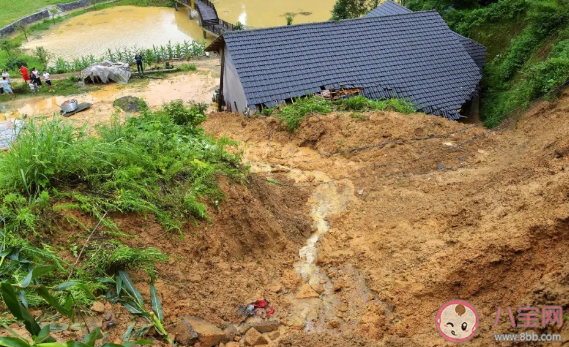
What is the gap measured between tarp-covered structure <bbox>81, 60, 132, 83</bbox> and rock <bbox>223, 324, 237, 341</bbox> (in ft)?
59.7

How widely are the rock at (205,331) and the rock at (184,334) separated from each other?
50 mm

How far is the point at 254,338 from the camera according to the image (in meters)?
4.20

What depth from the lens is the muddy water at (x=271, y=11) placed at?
1181 inches

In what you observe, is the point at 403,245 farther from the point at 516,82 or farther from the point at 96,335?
the point at 516,82

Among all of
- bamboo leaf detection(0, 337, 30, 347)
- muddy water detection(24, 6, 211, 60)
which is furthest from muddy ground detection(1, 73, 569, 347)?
muddy water detection(24, 6, 211, 60)

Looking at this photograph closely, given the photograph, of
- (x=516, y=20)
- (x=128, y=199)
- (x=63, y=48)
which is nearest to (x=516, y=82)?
(x=516, y=20)

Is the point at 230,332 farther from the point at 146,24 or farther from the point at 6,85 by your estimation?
the point at 146,24

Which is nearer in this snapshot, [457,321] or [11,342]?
[11,342]

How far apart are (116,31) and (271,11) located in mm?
12120

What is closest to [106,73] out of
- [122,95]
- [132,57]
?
[122,95]

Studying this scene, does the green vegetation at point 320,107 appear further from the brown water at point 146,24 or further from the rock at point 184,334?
the brown water at point 146,24

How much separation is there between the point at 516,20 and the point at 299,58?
10862 mm

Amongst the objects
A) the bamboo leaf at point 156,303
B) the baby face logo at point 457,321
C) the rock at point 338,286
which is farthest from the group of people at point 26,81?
the baby face logo at point 457,321

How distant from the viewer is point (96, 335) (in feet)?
7.87
